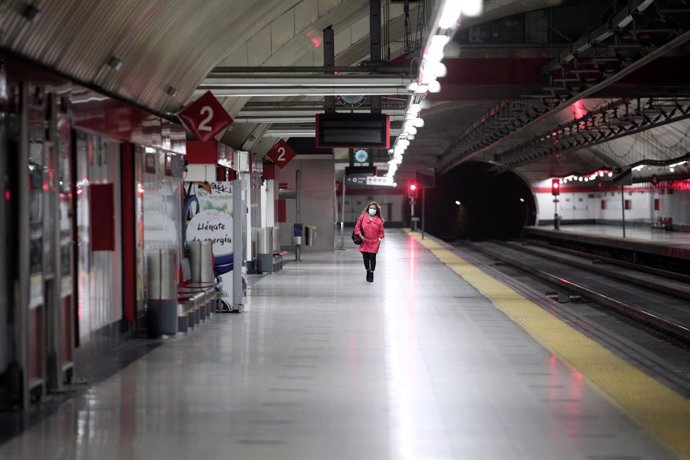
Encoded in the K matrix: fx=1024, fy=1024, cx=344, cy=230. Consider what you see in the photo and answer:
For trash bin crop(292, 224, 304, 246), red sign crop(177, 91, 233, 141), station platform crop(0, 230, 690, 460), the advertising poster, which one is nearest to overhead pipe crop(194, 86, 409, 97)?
the advertising poster

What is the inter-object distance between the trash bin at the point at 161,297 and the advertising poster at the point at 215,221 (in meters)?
2.35

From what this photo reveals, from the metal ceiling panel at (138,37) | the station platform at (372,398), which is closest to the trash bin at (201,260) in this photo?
the station platform at (372,398)

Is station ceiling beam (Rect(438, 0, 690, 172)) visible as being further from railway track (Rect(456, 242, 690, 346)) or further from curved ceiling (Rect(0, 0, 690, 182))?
railway track (Rect(456, 242, 690, 346))

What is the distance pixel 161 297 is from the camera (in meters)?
11.6

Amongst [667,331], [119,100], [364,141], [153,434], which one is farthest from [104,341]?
[667,331]

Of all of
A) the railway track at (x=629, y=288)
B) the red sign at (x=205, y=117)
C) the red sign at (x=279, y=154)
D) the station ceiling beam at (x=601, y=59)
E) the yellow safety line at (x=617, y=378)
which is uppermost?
the station ceiling beam at (x=601, y=59)

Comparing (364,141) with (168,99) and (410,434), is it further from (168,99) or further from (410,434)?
(410,434)

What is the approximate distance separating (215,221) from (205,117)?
170 cm

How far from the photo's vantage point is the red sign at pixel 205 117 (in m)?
12.9

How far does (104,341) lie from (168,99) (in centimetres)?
420

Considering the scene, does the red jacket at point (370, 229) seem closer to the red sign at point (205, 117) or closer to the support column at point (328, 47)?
the support column at point (328, 47)

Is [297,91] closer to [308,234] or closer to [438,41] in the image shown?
[438,41]

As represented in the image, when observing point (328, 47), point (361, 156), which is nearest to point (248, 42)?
point (328, 47)

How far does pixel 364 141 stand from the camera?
17438 mm
